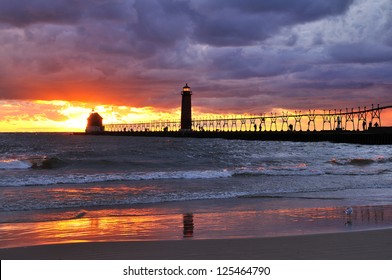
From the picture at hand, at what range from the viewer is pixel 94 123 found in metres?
182

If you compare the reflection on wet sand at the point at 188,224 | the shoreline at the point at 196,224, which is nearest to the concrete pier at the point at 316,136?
the shoreline at the point at 196,224

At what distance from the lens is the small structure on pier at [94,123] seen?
593 ft

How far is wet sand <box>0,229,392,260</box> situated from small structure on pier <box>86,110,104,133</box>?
176 m

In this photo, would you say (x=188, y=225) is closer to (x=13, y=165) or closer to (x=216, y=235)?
(x=216, y=235)

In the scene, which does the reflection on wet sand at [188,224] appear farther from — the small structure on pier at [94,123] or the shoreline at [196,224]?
the small structure on pier at [94,123]

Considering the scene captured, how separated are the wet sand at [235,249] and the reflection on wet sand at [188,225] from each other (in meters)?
0.55

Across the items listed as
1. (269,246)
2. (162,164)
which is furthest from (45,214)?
(162,164)

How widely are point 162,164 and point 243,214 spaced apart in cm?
2279

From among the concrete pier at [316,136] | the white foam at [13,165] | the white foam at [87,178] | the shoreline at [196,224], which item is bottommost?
the shoreline at [196,224]

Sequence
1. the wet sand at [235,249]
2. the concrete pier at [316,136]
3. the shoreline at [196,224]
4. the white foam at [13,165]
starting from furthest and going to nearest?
the concrete pier at [316,136] < the white foam at [13,165] < the shoreline at [196,224] < the wet sand at [235,249]

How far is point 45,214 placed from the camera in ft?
37.2
